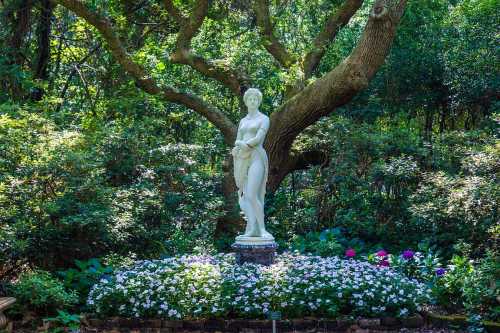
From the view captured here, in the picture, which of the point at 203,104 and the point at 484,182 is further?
the point at 203,104

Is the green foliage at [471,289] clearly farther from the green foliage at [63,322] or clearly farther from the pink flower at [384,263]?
the green foliage at [63,322]

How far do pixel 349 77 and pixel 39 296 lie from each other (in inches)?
242

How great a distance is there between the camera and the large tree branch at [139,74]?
11.4 metres

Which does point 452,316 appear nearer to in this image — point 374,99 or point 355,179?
point 355,179

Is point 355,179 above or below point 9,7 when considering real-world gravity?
below

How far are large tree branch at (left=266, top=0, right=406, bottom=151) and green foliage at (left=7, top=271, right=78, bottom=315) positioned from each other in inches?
213

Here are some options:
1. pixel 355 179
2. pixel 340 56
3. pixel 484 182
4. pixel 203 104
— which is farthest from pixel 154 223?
pixel 340 56

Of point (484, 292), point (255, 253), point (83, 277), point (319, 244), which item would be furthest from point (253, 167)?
point (484, 292)

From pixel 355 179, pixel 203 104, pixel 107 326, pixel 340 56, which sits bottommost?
pixel 107 326

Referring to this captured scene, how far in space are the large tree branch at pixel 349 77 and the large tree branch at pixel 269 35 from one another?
1677mm

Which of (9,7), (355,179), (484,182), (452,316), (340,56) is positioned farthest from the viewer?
(340,56)

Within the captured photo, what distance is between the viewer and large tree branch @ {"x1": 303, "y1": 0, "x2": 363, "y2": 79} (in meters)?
12.5

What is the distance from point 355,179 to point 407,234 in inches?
55.8

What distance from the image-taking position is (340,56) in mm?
14977
